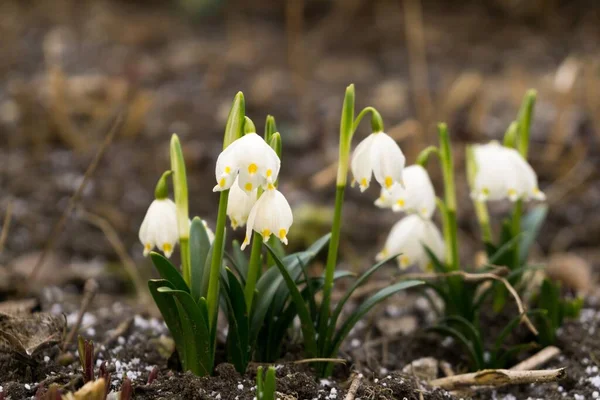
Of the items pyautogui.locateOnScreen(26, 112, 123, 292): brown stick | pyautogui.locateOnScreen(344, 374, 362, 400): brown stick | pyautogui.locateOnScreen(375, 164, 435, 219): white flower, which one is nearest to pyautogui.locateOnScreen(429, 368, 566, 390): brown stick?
pyautogui.locateOnScreen(344, 374, 362, 400): brown stick

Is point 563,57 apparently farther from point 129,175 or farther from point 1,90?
point 1,90

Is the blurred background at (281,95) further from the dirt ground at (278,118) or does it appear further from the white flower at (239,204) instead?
the white flower at (239,204)

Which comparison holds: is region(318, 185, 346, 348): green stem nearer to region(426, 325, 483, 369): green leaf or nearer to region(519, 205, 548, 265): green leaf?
region(426, 325, 483, 369): green leaf

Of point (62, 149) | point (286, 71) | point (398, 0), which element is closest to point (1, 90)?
point (62, 149)

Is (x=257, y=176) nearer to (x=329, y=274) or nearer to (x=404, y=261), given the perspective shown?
(x=329, y=274)

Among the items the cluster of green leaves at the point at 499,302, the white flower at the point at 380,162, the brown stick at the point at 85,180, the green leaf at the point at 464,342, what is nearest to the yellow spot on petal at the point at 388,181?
the white flower at the point at 380,162

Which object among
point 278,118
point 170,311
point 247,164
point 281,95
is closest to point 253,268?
point 170,311
